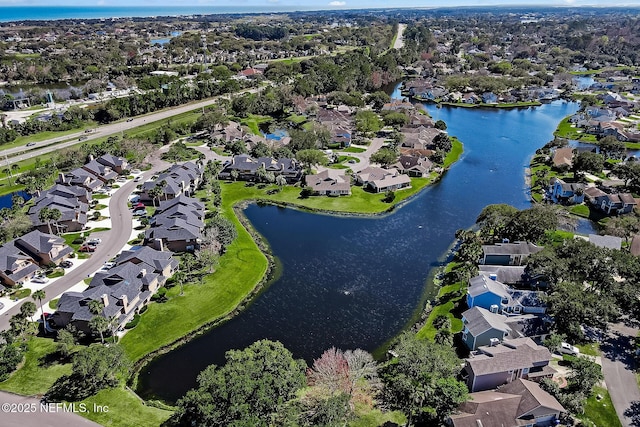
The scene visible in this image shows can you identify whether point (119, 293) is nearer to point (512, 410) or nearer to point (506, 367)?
point (506, 367)

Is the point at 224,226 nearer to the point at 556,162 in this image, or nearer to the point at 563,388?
the point at 563,388

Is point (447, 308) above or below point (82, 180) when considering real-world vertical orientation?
below

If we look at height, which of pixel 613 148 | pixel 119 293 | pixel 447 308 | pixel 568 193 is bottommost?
pixel 447 308

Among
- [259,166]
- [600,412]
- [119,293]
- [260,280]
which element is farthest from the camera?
[259,166]

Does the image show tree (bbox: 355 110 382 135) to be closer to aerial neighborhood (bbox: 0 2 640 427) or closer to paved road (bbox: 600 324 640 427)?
aerial neighborhood (bbox: 0 2 640 427)

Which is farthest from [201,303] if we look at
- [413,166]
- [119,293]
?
[413,166]

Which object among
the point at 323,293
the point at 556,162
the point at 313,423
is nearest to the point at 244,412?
the point at 313,423

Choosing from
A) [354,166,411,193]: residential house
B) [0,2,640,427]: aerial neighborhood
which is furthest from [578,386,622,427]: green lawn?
[354,166,411,193]: residential house
